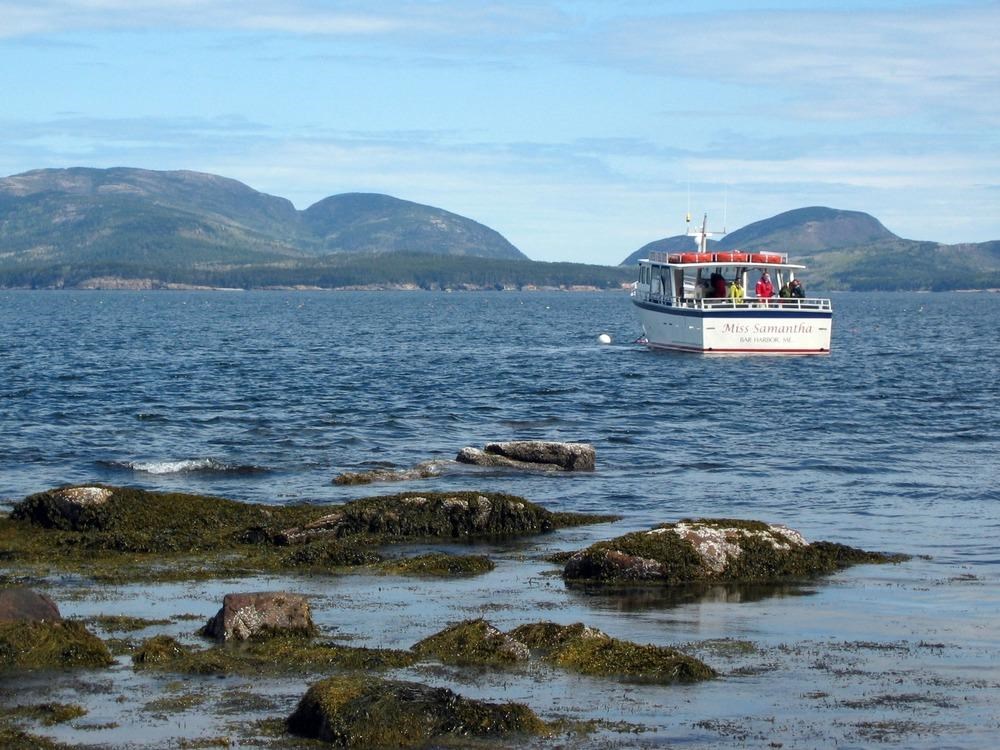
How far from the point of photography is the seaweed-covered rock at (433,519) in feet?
63.5

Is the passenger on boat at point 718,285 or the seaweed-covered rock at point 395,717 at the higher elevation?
the passenger on boat at point 718,285

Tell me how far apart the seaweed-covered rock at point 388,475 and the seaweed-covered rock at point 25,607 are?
12.1 metres

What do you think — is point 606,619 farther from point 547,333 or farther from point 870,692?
point 547,333

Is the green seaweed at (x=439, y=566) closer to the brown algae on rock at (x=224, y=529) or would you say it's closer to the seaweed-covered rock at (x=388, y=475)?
the brown algae on rock at (x=224, y=529)

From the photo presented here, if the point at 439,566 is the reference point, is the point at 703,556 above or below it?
above

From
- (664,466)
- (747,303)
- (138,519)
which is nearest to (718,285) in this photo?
(747,303)

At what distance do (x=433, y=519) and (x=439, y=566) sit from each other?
2.31 meters

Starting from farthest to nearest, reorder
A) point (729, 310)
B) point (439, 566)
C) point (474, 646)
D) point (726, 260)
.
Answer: point (726, 260) < point (729, 310) < point (439, 566) < point (474, 646)

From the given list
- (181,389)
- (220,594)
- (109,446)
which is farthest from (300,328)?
(220,594)

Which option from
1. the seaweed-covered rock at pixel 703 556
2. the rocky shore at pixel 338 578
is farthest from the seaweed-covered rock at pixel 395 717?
the seaweed-covered rock at pixel 703 556

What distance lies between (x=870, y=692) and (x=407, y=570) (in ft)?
22.2

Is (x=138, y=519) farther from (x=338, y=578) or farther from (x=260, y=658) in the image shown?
(x=260, y=658)

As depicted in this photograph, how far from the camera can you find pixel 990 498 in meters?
24.2

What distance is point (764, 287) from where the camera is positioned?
66.8 m
